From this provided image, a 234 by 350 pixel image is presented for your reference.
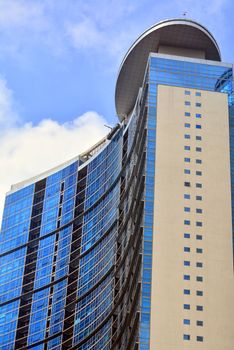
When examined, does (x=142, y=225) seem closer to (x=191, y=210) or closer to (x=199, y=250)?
(x=191, y=210)

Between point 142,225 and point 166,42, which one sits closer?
point 142,225

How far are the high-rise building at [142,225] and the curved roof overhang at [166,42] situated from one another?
0.18 meters

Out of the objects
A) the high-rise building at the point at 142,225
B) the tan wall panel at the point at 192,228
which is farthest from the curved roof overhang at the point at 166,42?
the tan wall panel at the point at 192,228

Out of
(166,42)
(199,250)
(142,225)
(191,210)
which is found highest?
(166,42)

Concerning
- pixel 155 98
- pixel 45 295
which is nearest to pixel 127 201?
pixel 155 98

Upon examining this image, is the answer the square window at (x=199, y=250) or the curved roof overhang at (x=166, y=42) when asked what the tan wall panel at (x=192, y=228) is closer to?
the square window at (x=199, y=250)

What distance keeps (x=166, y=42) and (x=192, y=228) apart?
3596 cm

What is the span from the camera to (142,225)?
112 metres

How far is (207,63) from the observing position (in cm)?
12675

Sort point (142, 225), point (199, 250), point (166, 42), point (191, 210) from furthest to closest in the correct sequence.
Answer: point (166, 42), point (191, 210), point (142, 225), point (199, 250)

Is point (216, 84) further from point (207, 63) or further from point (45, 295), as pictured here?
point (45, 295)

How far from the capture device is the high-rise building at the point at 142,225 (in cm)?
10638

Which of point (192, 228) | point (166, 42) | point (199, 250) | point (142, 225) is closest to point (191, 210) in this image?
point (192, 228)

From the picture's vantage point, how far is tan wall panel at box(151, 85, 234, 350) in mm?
103750
